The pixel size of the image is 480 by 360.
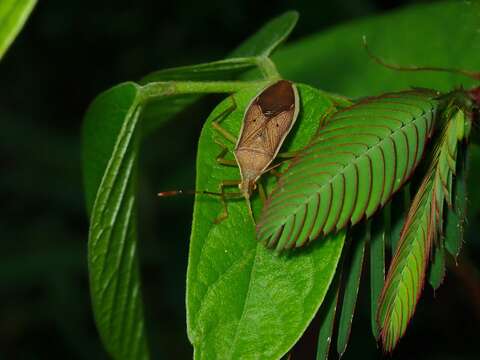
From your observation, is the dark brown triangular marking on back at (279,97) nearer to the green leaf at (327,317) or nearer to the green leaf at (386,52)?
the green leaf at (327,317)

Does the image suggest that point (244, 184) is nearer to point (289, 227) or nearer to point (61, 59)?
point (289, 227)

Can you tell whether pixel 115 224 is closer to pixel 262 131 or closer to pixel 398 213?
pixel 262 131

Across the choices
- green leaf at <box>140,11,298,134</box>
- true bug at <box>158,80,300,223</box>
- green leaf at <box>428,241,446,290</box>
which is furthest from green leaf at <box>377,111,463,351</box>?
green leaf at <box>140,11,298,134</box>

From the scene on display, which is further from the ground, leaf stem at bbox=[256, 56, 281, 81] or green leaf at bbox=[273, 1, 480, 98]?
leaf stem at bbox=[256, 56, 281, 81]

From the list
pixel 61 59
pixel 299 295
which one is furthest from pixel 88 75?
pixel 299 295

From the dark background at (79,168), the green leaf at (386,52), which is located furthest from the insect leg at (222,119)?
the dark background at (79,168)

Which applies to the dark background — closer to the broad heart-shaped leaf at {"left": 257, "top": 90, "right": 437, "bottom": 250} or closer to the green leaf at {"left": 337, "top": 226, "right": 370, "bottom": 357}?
the green leaf at {"left": 337, "top": 226, "right": 370, "bottom": 357}
